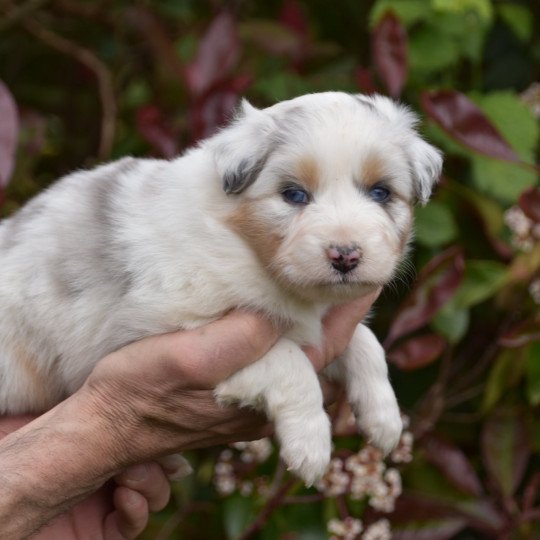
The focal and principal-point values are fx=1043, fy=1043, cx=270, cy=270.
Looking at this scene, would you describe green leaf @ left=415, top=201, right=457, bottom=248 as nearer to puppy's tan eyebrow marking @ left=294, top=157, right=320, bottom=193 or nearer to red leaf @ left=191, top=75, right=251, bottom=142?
red leaf @ left=191, top=75, right=251, bottom=142

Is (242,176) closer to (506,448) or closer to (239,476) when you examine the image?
(239,476)

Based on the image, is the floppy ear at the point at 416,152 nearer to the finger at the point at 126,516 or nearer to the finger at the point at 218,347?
the finger at the point at 218,347

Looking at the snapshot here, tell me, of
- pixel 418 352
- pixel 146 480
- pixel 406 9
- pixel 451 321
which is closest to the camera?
pixel 146 480

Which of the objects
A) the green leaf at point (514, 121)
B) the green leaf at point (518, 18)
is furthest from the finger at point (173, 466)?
the green leaf at point (518, 18)

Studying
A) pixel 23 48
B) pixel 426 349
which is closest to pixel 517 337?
pixel 426 349

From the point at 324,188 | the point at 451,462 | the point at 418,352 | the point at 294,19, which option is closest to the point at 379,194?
the point at 324,188

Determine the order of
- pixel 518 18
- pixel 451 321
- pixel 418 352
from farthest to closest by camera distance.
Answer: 1. pixel 518 18
2. pixel 451 321
3. pixel 418 352
